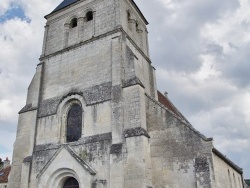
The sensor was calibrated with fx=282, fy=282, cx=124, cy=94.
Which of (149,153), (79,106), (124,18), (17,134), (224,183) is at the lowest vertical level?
(224,183)

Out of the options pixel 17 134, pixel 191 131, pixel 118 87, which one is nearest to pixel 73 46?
pixel 118 87

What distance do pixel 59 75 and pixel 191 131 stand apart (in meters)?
7.92

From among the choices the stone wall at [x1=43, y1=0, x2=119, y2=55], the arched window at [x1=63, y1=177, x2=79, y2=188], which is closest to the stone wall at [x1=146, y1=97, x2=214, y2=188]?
the arched window at [x1=63, y1=177, x2=79, y2=188]

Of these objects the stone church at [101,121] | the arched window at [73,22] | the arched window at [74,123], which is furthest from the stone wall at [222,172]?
the arched window at [73,22]

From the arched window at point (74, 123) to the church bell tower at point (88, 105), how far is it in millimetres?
51

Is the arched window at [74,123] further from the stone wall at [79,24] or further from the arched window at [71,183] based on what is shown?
the stone wall at [79,24]

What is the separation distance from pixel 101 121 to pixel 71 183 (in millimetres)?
3156

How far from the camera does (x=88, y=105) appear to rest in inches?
531

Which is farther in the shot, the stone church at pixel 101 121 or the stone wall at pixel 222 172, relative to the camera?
the stone church at pixel 101 121

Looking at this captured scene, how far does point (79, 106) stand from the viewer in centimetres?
1416

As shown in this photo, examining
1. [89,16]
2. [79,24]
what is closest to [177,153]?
[79,24]

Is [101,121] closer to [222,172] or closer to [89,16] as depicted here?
[222,172]

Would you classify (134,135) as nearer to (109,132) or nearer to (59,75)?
(109,132)

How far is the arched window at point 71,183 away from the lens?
1267 centimetres
